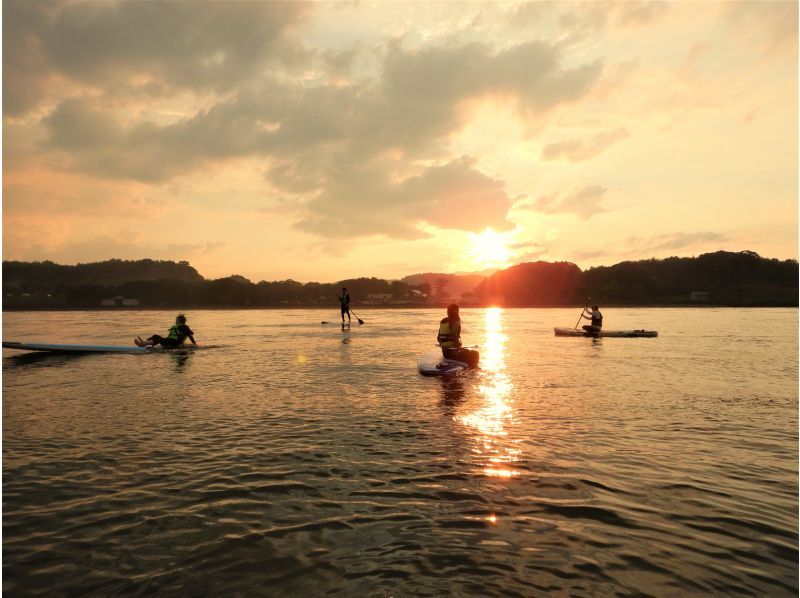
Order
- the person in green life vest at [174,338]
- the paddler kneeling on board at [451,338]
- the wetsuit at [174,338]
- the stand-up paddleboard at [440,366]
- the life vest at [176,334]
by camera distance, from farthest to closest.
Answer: the life vest at [176,334]
the wetsuit at [174,338]
the person in green life vest at [174,338]
the paddler kneeling on board at [451,338]
the stand-up paddleboard at [440,366]

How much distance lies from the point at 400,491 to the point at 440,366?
12536mm

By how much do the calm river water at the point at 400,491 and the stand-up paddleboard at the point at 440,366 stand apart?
3.01 m

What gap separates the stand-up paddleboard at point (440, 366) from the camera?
65.5ft

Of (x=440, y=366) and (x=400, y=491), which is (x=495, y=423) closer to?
(x=400, y=491)

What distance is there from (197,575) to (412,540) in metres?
2.68

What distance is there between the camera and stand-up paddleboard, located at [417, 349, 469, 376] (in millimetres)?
19953

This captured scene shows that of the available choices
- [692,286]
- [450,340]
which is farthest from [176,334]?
[692,286]

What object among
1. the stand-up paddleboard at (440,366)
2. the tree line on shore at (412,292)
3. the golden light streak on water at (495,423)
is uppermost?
the tree line on shore at (412,292)

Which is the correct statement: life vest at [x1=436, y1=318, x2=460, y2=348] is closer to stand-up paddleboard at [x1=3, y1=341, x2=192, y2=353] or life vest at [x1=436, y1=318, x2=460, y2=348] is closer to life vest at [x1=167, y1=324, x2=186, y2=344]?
life vest at [x1=167, y1=324, x2=186, y2=344]

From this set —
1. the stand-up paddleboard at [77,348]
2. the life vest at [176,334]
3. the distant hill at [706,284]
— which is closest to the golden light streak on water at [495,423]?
the life vest at [176,334]

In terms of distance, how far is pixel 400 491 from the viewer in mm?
7797

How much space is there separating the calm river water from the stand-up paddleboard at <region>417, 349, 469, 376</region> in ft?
9.87

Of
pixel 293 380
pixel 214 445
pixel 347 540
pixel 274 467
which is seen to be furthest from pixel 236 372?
pixel 347 540

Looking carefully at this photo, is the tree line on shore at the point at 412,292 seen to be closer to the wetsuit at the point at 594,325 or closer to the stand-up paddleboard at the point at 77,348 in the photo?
the wetsuit at the point at 594,325
